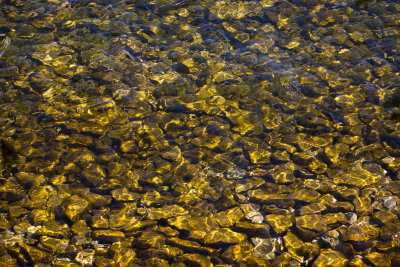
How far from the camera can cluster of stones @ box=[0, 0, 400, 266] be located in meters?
4.77

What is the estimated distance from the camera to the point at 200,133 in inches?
239

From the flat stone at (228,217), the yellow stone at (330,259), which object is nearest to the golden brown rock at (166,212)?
the flat stone at (228,217)

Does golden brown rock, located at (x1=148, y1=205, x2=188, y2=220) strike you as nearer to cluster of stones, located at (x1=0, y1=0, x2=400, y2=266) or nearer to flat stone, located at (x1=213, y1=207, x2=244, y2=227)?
cluster of stones, located at (x1=0, y1=0, x2=400, y2=266)

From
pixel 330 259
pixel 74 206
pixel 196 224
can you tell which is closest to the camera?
pixel 330 259

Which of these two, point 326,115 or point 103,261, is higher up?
point 326,115

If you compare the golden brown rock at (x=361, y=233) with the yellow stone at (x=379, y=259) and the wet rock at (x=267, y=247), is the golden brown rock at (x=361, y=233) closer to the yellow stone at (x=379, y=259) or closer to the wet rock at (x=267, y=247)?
the yellow stone at (x=379, y=259)

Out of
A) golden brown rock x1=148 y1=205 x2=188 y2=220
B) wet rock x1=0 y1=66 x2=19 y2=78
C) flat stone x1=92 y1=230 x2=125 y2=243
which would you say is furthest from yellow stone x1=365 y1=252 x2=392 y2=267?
wet rock x1=0 y1=66 x2=19 y2=78

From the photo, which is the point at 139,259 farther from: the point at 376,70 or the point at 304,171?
the point at 376,70

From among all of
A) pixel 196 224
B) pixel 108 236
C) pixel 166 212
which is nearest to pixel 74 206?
pixel 108 236

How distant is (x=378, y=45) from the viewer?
296 inches

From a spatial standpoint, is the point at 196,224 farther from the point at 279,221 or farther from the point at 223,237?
the point at 279,221

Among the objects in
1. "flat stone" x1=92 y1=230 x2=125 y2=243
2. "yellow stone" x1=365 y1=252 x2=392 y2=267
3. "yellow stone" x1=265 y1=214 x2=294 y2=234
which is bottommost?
"flat stone" x1=92 y1=230 x2=125 y2=243

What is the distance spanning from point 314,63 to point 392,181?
8.20ft

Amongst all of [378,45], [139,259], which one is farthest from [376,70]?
[139,259]
